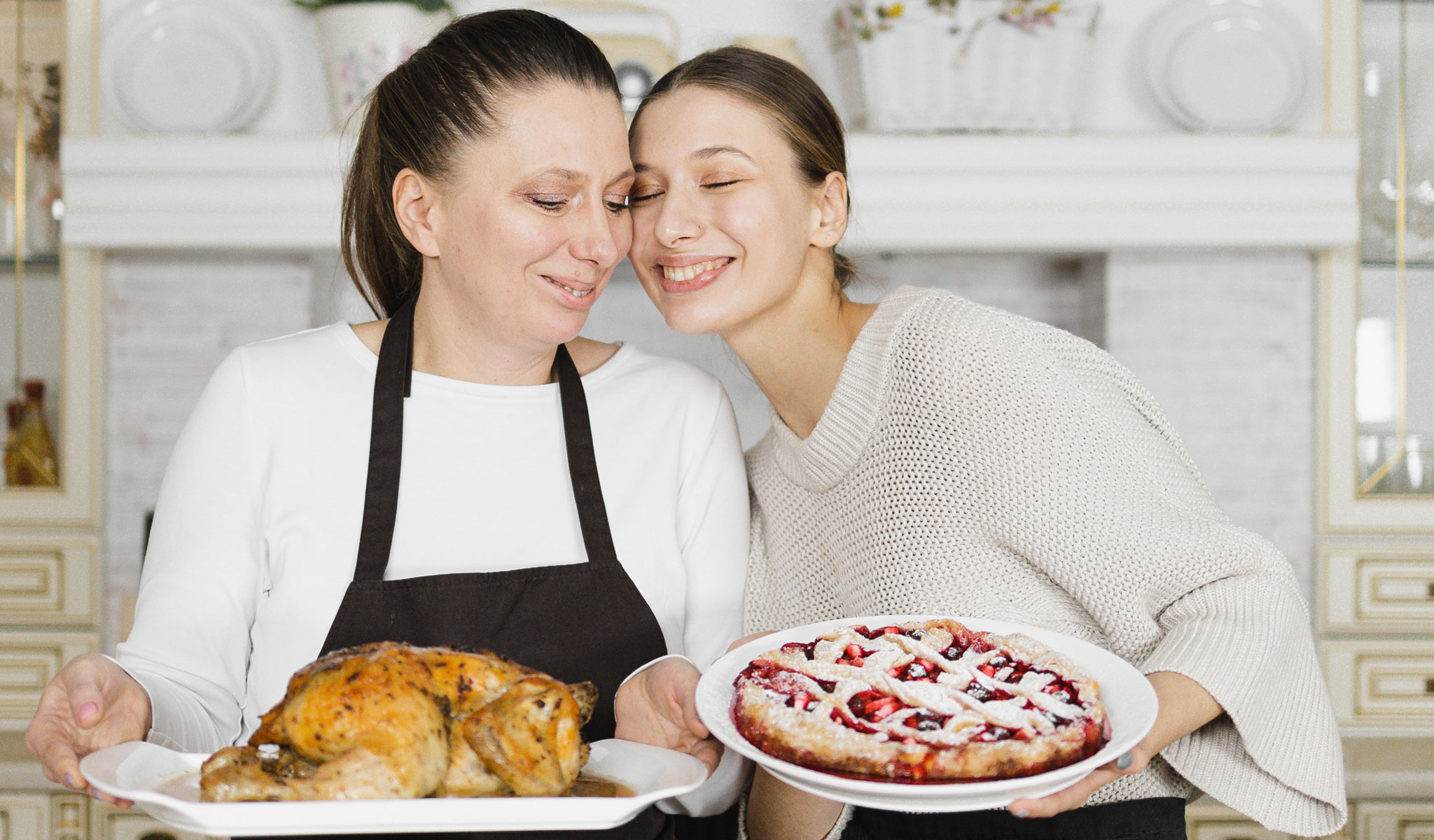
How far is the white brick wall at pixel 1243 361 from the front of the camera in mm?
2953

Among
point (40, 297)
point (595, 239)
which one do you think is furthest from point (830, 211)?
point (40, 297)

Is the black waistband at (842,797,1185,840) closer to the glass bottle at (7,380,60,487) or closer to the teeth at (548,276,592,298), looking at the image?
the teeth at (548,276,592,298)

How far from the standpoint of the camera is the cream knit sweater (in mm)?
1275

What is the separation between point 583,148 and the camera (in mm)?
1406

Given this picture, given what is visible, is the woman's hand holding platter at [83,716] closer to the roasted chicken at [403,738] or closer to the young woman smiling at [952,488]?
the roasted chicken at [403,738]

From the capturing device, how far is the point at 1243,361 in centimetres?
297

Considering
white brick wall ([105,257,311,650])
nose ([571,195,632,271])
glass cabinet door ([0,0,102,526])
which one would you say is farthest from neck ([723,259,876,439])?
glass cabinet door ([0,0,102,526])

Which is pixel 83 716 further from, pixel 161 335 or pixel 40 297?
pixel 40 297

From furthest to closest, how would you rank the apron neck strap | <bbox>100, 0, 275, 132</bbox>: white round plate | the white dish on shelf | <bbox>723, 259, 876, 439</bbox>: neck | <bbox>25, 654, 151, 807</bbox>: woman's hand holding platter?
1. <bbox>100, 0, 275, 132</bbox>: white round plate
2. <bbox>723, 259, 876, 439</bbox>: neck
3. the apron neck strap
4. <bbox>25, 654, 151, 807</bbox>: woman's hand holding platter
5. the white dish on shelf

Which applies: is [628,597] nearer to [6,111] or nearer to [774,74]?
[774,74]

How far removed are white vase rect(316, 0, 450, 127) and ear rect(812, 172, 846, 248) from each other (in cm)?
138

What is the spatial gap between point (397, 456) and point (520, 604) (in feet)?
0.86

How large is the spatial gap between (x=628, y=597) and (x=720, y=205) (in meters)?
0.56

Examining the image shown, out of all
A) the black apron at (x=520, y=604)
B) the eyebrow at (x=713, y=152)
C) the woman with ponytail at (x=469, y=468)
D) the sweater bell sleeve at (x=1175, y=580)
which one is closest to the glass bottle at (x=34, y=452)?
the woman with ponytail at (x=469, y=468)
